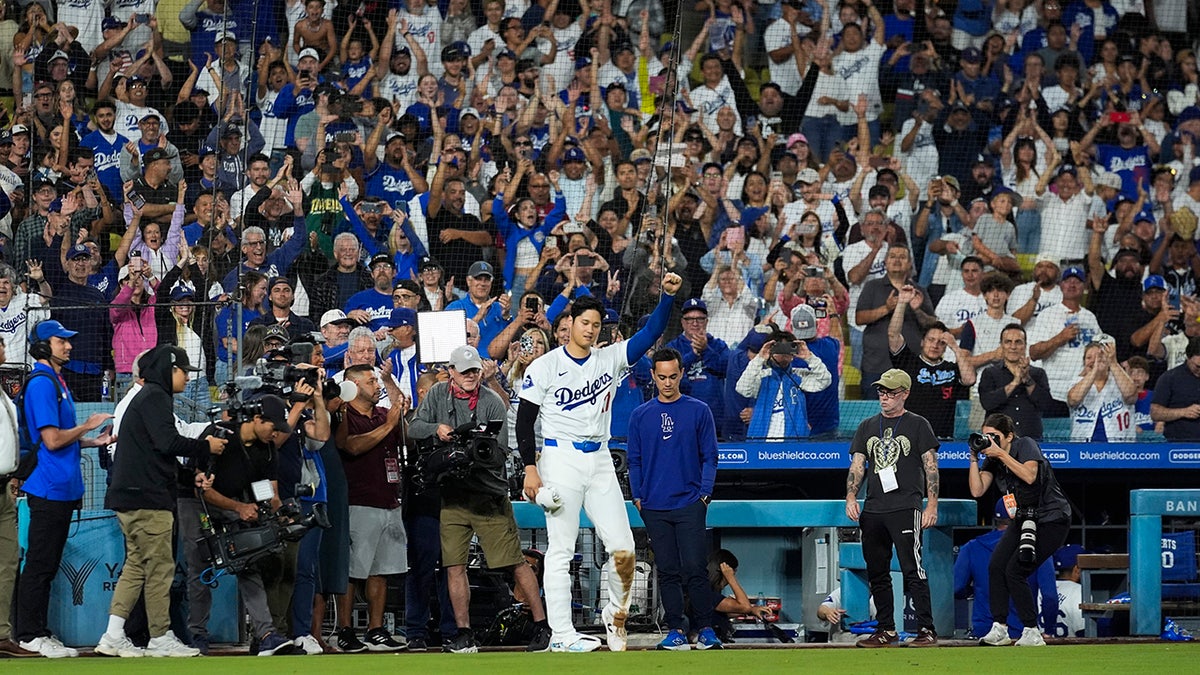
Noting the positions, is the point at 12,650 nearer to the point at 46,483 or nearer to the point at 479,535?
the point at 46,483

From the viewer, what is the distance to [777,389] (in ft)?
42.1

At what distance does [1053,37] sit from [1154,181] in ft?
7.11

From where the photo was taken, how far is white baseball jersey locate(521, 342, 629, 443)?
343 inches

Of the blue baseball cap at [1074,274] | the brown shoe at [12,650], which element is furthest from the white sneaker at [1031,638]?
the brown shoe at [12,650]

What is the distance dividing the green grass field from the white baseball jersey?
1.27 meters

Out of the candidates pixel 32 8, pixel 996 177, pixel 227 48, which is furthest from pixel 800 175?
pixel 32 8

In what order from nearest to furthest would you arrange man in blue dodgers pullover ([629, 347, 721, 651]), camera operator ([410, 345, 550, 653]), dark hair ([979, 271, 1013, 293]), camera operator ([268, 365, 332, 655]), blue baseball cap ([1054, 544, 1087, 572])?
camera operator ([268, 365, 332, 655]), camera operator ([410, 345, 550, 653]), man in blue dodgers pullover ([629, 347, 721, 651]), blue baseball cap ([1054, 544, 1087, 572]), dark hair ([979, 271, 1013, 293])

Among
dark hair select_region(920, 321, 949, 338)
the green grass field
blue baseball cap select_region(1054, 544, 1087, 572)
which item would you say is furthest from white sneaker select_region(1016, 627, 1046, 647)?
dark hair select_region(920, 321, 949, 338)

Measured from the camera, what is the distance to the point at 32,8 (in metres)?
15.6

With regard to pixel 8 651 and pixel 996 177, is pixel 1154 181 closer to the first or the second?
pixel 996 177

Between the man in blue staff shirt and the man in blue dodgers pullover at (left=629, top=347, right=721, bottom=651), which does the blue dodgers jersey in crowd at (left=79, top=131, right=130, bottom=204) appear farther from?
the man in blue dodgers pullover at (left=629, top=347, right=721, bottom=651)

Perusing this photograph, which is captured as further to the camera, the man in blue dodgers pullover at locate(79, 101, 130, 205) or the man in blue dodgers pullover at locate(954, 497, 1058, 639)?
the man in blue dodgers pullover at locate(79, 101, 130, 205)

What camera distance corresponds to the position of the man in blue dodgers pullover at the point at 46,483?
8977 mm

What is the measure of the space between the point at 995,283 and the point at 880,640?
18.7 feet
